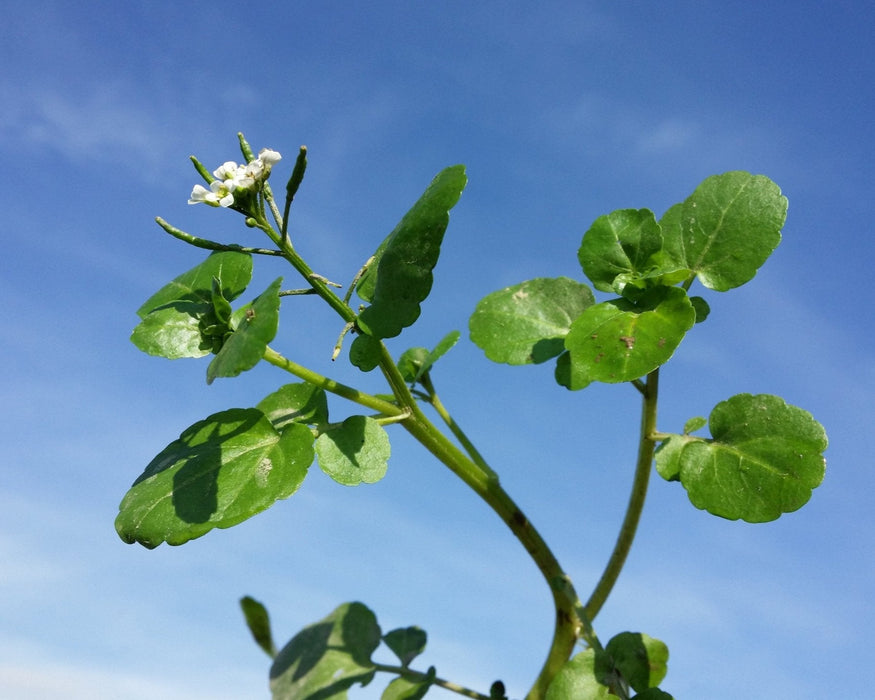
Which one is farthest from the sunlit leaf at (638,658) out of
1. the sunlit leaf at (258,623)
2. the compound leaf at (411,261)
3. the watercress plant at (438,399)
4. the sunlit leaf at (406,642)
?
the compound leaf at (411,261)

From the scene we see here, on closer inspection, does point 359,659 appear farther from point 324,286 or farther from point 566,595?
point 324,286

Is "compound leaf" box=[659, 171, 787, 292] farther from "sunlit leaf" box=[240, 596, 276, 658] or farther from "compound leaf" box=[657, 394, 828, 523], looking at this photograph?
"sunlit leaf" box=[240, 596, 276, 658]

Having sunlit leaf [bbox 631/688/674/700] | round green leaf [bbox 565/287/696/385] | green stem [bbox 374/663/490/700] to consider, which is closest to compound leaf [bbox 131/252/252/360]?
round green leaf [bbox 565/287/696/385]

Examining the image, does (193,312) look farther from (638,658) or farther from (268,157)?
(638,658)

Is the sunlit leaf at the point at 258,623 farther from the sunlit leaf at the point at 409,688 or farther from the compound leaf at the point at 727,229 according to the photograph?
the compound leaf at the point at 727,229

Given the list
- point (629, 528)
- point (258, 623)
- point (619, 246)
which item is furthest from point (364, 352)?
point (629, 528)

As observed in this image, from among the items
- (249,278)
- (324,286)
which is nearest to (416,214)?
(324,286)
